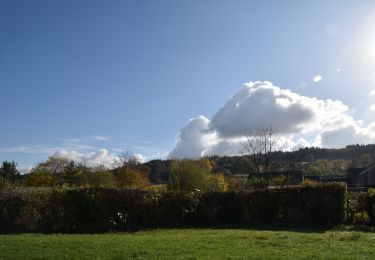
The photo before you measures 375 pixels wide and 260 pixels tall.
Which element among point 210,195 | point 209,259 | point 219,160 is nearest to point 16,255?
point 209,259

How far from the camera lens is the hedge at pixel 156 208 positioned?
82.6 ft

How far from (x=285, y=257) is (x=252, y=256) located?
802 mm

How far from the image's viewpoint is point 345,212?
27.4 meters

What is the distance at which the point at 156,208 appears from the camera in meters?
27.7

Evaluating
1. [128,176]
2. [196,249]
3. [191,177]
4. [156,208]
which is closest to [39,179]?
[128,176]

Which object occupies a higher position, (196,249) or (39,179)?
(39,179)

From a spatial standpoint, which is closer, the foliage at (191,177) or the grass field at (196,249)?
the grass field at (196,249)

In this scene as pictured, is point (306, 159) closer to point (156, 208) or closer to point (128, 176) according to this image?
point (128, 176)

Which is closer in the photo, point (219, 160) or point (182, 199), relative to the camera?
point (182, 199)

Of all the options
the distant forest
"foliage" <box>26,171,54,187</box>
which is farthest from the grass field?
the distant forest

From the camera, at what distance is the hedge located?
82.6 ft

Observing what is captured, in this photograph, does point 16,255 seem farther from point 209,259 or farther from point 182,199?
point 182,199

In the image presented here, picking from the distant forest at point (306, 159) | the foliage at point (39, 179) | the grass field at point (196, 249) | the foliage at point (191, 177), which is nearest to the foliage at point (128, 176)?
the foliage at point (191, 177)

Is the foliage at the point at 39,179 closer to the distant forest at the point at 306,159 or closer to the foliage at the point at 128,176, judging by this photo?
→ the foliage at the point at 128,176
